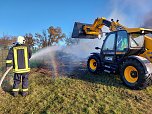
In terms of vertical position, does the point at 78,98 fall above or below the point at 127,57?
below

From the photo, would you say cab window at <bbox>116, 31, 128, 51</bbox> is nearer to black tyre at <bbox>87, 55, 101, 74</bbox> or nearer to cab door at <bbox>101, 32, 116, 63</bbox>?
cab door at <bbox>101, 32, 116, 63</bbox>

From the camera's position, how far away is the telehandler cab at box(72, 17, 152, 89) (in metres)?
8.16

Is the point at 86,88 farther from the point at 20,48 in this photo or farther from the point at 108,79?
the point at 20,48

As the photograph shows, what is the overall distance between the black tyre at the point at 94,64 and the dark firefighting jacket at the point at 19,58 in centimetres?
352

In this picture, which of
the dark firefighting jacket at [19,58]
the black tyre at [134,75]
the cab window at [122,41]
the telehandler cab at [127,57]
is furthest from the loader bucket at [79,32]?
the dark firefighting jacket at [19,58]

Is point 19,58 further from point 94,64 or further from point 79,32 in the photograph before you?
point 79,32

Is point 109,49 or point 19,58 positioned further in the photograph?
point 109,49

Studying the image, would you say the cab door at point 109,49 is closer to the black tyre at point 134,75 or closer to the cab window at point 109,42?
the cab window at point 109,42

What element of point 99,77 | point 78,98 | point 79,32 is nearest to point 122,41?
point 99,77

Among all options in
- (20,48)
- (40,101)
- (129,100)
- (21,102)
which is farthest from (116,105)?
(20,48)

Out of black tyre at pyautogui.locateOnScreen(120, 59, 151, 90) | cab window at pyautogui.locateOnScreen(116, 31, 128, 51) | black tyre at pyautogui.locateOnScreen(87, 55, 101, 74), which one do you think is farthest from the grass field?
cab window at pyautogui.locateOnScreen(116, 31, 128, 51)

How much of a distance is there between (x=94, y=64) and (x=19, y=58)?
399 centimetres

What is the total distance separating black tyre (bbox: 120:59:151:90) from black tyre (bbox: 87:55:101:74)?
6.06 ft

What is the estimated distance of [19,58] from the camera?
8211 mm
